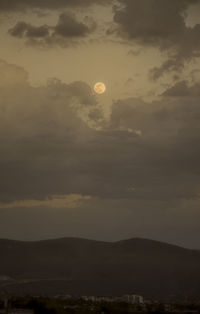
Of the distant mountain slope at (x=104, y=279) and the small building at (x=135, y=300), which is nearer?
the small building at (x=135, y=300)

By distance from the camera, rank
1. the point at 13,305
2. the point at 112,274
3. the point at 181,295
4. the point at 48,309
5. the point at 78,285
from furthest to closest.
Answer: the point at 112,274 → the point at 78,285 → the point at 181,295 → the point at 13,305 → the point at 48,309

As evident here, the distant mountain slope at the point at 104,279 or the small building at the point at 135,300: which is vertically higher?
the distant mountain slope at the point at 104,279

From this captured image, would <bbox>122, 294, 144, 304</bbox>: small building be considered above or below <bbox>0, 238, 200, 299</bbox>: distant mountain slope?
below

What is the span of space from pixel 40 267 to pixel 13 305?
11597 centimetres

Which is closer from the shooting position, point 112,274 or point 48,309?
point 48,309

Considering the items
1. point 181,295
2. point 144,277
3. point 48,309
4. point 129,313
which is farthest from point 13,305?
point 144,277

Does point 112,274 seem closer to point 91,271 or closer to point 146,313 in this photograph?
point 91,271

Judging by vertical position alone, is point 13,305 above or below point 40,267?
below

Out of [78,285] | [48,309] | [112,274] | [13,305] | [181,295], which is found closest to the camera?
[48,309]

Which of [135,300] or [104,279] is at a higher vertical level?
[104,279]

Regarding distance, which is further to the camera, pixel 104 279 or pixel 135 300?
pixel 104 279

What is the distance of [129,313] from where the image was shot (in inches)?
3076

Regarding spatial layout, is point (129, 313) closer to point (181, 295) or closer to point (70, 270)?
point (181, 295)

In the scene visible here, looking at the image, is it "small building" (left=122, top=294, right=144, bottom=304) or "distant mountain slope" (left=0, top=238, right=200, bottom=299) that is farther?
"distant mountain slope" (left=0, top=238, right=200, bottom=299)
